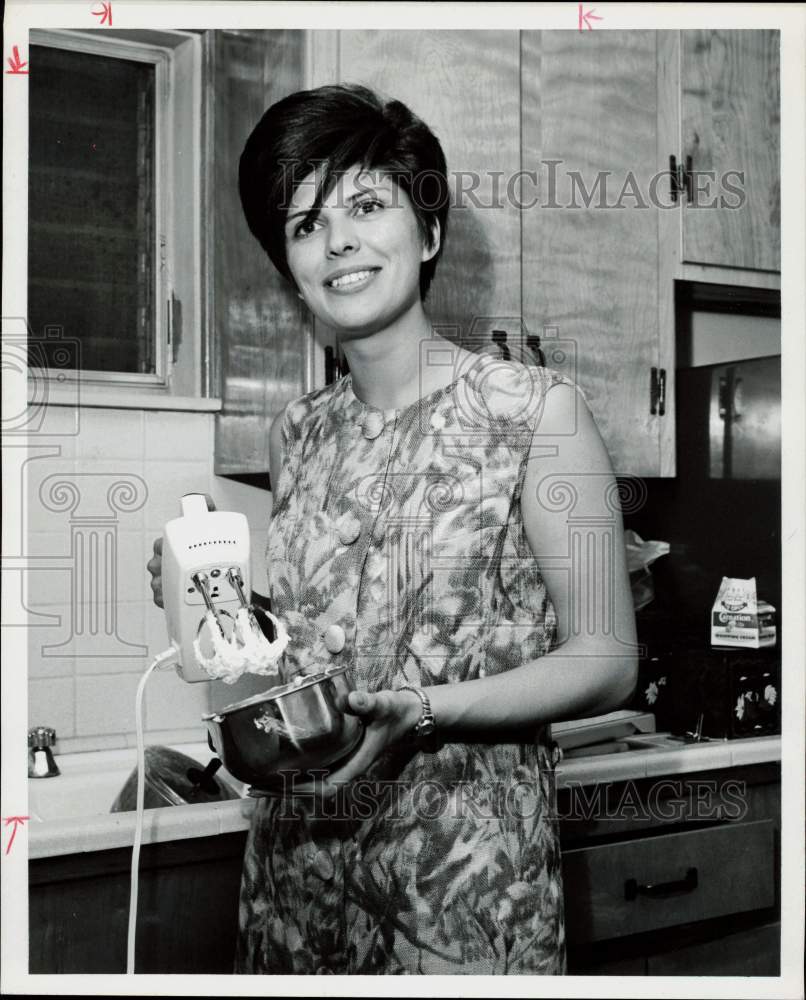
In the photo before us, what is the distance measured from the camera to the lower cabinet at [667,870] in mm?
1196

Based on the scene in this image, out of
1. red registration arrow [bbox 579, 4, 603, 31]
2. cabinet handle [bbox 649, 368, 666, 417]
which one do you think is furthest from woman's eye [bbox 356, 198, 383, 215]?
cabinet handle [bbox 649, 368, 666, 417]

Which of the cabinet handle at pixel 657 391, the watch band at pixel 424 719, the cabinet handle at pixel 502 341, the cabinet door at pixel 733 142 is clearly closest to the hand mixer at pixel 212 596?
the watch band at pixel 424 719

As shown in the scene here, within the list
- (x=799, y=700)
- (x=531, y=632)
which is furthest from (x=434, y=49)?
(x=799, y=700)

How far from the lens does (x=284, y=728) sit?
85cm

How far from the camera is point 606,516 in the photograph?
1055 mm

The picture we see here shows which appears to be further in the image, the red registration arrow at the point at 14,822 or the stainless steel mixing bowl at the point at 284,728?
the red registration arrow at the point at 14,822

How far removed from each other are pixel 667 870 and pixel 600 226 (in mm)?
901

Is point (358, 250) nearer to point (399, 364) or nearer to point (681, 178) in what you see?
point (399, 364)

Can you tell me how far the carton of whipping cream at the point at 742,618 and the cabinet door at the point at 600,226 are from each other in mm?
226

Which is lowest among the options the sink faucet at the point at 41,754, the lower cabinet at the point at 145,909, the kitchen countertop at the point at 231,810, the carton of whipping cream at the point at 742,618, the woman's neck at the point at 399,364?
the lower cabinet at the point at 145,909

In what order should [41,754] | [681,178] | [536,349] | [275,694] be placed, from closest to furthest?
[275,694] → [41,754] → [536,349] → [681,178]

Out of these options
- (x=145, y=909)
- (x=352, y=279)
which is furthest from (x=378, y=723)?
(x=352, y=279)

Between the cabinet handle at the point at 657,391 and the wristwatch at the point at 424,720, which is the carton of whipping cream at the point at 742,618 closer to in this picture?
the cabinet handle at the point at 657,391

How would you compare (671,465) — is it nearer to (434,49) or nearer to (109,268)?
(434,49)
